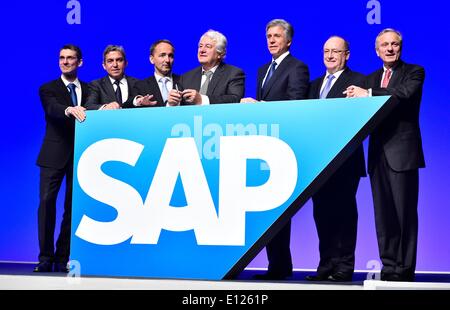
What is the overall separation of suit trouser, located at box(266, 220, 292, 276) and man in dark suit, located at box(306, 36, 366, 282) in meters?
0.18

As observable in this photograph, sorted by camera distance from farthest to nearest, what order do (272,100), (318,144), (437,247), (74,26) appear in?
(74,26) → (437,247) → (272,100) → (318,144)

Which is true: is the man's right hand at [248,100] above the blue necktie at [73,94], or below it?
below

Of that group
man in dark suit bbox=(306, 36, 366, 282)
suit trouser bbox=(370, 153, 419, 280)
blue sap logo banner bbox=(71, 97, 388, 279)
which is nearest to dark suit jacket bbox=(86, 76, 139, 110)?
→ blue sap logo banner bbox=(71, 97, 388, 279)

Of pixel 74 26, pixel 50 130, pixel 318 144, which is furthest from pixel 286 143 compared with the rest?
pixel 74 26

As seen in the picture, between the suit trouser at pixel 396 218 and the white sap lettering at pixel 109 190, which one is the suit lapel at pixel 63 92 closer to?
the white sap lettering at pixel 109 190

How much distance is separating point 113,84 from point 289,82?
1.26 metres

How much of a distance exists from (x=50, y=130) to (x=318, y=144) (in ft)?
6.67

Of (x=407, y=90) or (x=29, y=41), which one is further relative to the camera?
(x=29, y=41)

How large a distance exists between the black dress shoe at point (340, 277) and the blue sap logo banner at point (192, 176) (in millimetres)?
558

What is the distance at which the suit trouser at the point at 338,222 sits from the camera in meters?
5.50

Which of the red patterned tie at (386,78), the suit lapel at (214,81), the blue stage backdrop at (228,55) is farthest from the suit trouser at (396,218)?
the suit lapel at (214,81)

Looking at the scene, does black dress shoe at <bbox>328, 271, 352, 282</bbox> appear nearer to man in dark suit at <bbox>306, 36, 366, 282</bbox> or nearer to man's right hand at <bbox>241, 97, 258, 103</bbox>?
man in dark suit at <bbox>306, 36, 366, 282</bbox>
